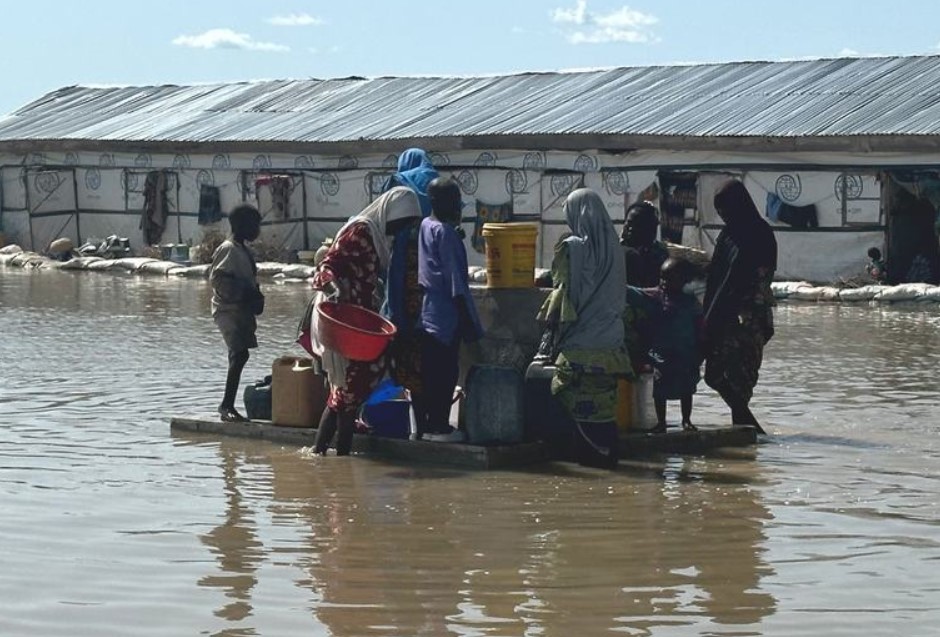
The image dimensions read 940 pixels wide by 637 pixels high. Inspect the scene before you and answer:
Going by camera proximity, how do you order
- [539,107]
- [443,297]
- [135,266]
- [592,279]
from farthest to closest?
[135,266] → [539,107] → [443,297] → [592,279]

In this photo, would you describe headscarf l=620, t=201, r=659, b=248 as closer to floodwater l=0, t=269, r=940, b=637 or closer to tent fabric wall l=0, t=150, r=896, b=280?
floodwater l=0, t=269, r=940, b=637

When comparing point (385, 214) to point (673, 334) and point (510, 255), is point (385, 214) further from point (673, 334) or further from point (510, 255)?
point (673, 334)

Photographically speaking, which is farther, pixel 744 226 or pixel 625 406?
pixel 744 226

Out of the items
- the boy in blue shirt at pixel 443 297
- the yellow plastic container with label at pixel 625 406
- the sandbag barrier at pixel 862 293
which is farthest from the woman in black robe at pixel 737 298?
the sandbag barrier at pixel 862 293

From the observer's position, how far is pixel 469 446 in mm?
8539

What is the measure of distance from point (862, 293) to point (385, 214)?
11.9 metres

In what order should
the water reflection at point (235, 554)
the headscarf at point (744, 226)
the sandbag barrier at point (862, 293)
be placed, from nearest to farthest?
the water reflection at point (235, 554), the headscarf at point (744, 226), the sandbag barrier at point (862, 293)

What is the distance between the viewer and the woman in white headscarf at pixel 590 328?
27.9 ft

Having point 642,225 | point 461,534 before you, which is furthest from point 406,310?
point 461,534

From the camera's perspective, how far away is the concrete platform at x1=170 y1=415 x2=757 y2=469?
8.53 m

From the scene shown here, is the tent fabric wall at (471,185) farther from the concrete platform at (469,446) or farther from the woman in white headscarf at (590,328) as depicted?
the woman in white headscarf at (590,328)

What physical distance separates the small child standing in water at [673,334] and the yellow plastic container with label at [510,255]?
593 millimetres

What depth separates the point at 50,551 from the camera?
258 inches

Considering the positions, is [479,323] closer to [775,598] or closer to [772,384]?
[775,598]
